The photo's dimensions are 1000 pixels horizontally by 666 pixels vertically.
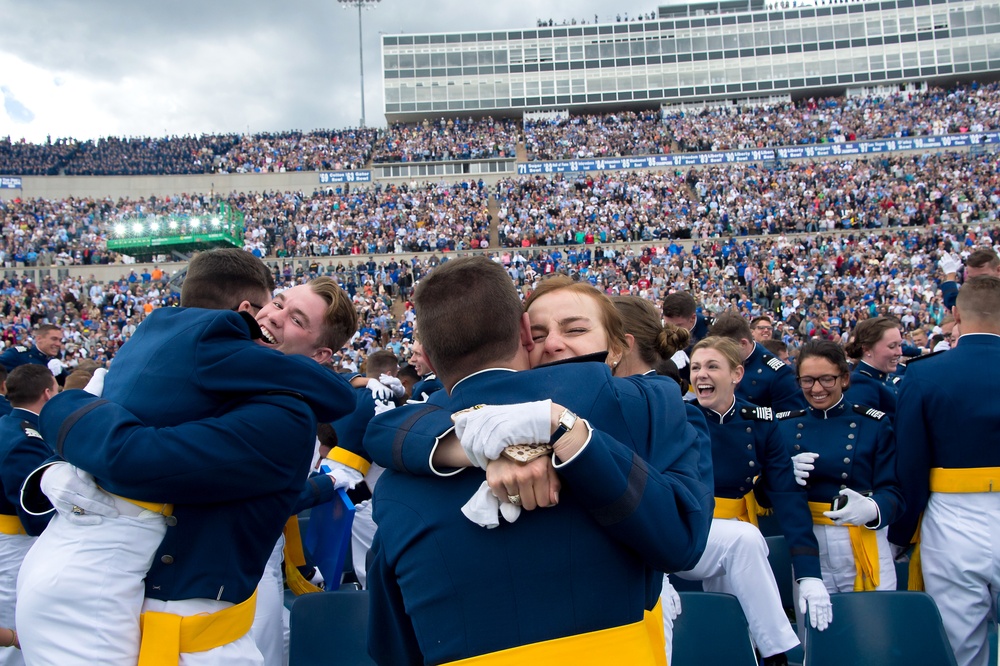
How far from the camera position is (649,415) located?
169cm

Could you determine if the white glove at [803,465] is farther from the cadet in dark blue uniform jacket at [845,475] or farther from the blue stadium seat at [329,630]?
the blue stadium seat at [329,630]

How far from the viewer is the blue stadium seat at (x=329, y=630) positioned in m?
3.36

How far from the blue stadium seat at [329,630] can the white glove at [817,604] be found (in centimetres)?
201

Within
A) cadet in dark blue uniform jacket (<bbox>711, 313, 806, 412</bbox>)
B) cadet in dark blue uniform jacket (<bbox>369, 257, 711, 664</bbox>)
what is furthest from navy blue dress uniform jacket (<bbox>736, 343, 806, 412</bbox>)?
cadet in dark blue uniform jacket (<bbox>369, 257, 711, 664</bbox>)

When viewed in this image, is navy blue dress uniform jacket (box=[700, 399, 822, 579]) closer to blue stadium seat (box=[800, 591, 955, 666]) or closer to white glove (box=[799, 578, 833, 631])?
white glove (box=[799, 578, 833, 631])

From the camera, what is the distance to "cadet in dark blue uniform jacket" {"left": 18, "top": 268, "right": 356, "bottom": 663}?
2.11 meters

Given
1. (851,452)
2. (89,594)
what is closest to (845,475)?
(851,452)

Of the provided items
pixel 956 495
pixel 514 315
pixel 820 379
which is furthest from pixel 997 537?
pixel 514 315

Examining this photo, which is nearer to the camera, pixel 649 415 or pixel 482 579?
pixel 482 579

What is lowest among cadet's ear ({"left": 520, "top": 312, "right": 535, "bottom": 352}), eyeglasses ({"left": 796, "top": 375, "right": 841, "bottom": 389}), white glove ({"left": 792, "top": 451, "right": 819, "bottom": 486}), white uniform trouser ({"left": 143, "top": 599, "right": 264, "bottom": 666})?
white uniform trouser ({"left": 143, "top": 599, "right": 264, "bottom": 666})

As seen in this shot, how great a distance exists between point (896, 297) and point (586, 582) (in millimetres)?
25578

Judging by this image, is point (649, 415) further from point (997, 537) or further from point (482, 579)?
point (997, 537)

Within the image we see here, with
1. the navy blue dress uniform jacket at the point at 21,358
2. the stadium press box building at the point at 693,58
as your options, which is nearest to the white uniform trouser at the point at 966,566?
the navy blue dress uniform jacket at the point at 21,358

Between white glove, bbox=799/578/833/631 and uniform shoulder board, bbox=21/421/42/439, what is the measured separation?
374cm
